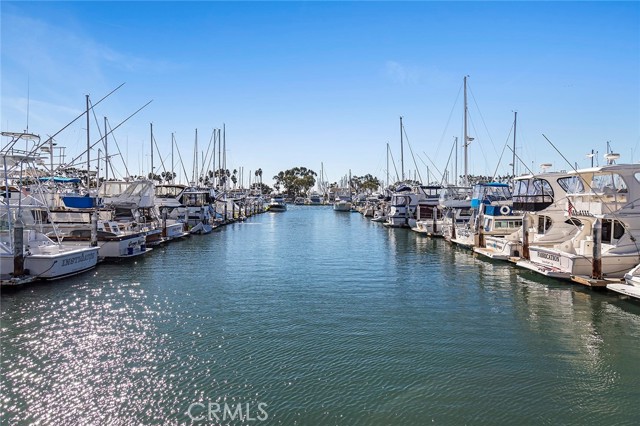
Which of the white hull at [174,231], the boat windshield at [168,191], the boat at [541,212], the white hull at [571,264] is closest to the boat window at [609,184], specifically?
the boat at [541,212]

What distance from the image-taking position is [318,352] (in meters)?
13.8

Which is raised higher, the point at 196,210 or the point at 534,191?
the point at 534,191

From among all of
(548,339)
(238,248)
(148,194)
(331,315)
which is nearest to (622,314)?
(548,339)

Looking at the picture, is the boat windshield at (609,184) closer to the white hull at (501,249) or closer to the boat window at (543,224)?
the boat window at (543,224)

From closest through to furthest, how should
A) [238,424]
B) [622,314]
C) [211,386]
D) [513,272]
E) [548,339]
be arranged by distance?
[238,424], [211,386], [548,339], [622,314], [513,272]

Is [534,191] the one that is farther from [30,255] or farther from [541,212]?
[30,255]

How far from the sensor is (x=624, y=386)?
11.6m

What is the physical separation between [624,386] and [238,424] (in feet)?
32.3

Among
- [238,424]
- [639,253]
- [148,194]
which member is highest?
[148,194]

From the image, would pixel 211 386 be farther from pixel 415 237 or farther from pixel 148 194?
pixel 415 237

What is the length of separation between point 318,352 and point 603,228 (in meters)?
17.3

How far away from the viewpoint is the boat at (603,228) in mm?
21328

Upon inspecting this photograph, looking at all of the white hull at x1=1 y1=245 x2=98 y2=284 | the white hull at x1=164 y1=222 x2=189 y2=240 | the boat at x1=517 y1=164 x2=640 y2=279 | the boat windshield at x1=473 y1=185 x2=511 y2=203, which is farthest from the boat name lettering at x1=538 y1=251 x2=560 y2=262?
the white hull at x1=164 y1=222 x2=189 y2=240

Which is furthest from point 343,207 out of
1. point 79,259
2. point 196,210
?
point 79,259
